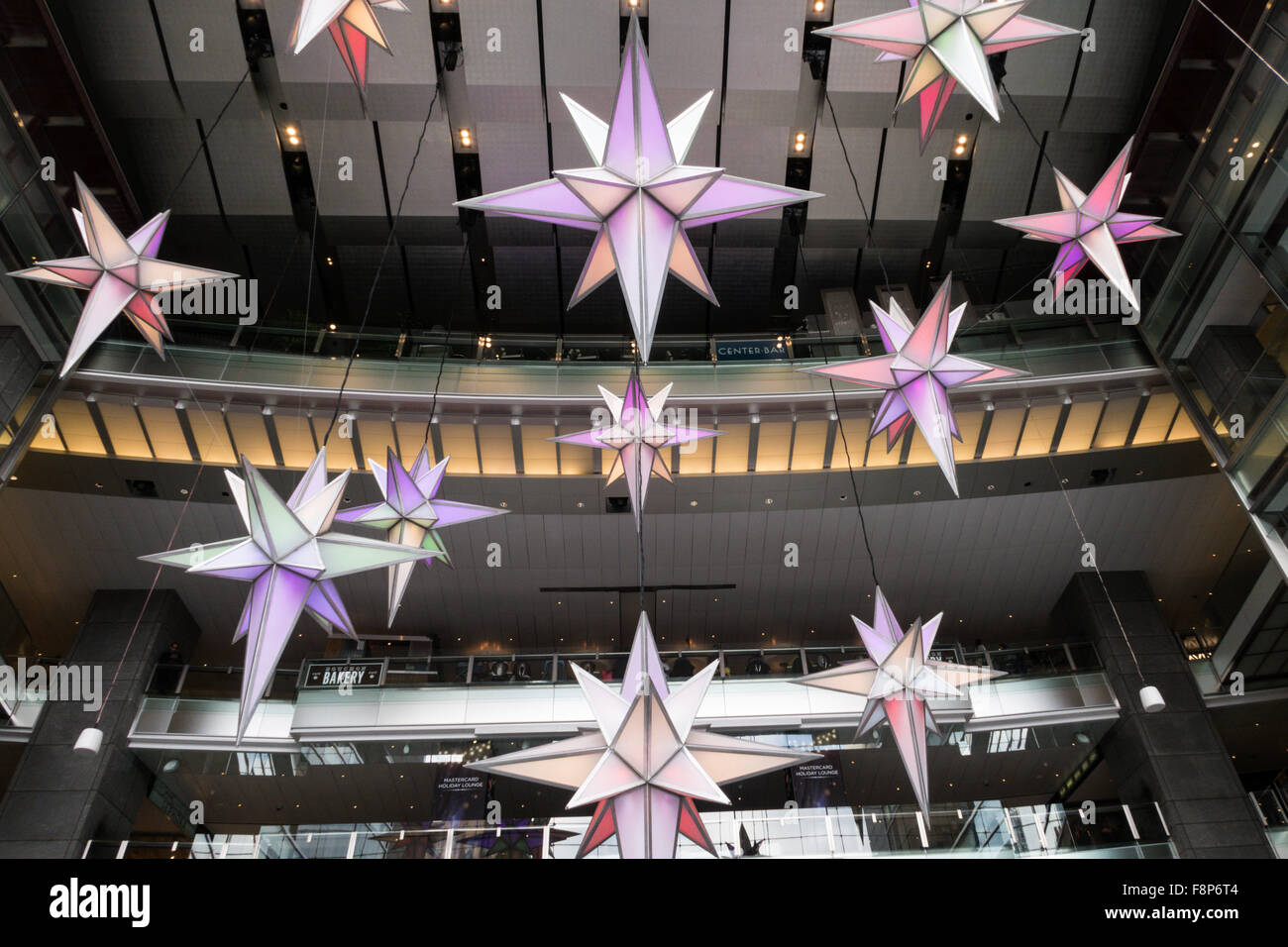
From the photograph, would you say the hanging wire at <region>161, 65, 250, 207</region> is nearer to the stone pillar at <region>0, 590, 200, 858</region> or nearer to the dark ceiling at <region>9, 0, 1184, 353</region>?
the dark ceiling at <region>9, 0, 1184, 353</region>

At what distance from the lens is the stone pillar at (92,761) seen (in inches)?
499

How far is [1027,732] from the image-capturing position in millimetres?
14711

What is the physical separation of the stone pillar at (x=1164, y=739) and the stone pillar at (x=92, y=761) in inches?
640

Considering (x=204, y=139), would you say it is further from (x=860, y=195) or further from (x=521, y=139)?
(x=860, y=195)

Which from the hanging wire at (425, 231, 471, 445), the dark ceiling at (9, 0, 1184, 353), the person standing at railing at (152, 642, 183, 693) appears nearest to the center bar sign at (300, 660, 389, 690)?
the person standing at railing at (152, 642, 183, 693)

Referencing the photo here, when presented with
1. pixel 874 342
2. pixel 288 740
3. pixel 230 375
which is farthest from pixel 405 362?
pixel 874 342

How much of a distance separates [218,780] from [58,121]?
11.2 metres

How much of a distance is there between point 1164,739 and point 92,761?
1744 cm

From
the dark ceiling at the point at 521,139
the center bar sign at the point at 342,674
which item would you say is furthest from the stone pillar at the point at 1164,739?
the center bar sign at the point at 342,674

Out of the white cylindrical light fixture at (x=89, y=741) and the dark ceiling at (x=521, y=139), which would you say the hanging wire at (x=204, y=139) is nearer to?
the dark ceiling at (x=521, y=139)

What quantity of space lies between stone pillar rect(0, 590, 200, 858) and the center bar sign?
284 cm

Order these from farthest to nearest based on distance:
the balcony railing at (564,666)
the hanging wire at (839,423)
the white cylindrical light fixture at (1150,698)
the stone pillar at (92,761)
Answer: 1. the balcony railing at (564,666)
2. the hanging wire at (839,423)
3. the stone pillar at (92,761)
4. the white cylindrical light fixture at (1150,698)

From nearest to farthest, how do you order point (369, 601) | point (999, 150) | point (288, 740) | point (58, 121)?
point (58, 121) → point (288, 740) → point (999, 150) → point (369, 601)
